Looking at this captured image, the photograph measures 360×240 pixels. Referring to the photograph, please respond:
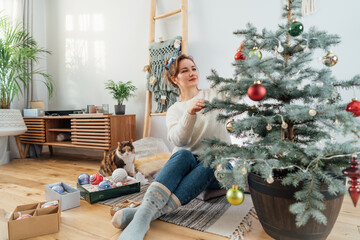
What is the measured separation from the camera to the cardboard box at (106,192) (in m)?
1.23

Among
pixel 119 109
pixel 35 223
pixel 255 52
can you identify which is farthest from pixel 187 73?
pixel 119 109

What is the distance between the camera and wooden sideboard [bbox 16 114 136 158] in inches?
80.6

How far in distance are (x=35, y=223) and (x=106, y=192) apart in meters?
0.41

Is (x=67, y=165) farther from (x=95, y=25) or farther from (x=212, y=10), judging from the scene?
(x=212, y=10)

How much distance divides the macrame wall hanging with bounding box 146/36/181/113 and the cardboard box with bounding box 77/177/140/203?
883mm

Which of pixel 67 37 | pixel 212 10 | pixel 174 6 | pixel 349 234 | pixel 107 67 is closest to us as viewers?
pixel 349 234

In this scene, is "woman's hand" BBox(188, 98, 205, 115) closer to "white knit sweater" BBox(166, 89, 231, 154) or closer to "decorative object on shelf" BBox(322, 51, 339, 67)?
"white knit sweater" BBox(166, 89, 231, 154)

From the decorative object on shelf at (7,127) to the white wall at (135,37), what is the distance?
63 centimetres

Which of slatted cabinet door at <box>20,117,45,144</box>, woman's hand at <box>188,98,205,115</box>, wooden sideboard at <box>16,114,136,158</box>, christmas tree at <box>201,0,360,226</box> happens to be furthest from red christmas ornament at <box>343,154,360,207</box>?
slatted cabinet door at <box>20,117,45,144</box>

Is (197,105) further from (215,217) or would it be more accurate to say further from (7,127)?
(7,127)

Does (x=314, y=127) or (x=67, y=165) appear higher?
(x=314, y=127)

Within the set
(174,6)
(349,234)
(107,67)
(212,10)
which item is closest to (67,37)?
(107,67)

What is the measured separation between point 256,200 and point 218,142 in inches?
9.7

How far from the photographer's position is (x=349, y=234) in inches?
34.7
